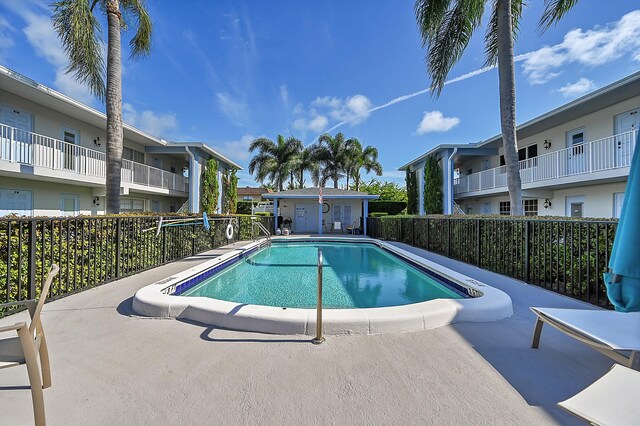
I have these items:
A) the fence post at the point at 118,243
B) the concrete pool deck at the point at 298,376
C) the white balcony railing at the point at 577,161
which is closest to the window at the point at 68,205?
the fence post at the point at 118,243

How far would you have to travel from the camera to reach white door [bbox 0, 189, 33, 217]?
1001 cm

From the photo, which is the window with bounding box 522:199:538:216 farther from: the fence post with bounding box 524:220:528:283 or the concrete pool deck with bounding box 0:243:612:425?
the concrete pool deck with bounding box 0:243:612:425

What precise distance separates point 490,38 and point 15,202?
64.6 feet

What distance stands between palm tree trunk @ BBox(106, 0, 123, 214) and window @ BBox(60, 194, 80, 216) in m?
6.27

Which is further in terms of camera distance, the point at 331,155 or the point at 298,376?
the point at 331,155

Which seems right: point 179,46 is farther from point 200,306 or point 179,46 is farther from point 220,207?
point 200,306

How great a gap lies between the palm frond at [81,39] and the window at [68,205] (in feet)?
17.5

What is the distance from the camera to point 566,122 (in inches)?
509

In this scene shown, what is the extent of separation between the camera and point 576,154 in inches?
469

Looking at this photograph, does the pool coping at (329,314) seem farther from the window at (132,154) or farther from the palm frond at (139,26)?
the window at (132,154)

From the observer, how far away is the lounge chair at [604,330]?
213cm

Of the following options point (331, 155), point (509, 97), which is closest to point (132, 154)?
point (331, 155)

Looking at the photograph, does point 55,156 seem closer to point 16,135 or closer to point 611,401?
point 16,135

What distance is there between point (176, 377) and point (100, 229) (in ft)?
14.6
